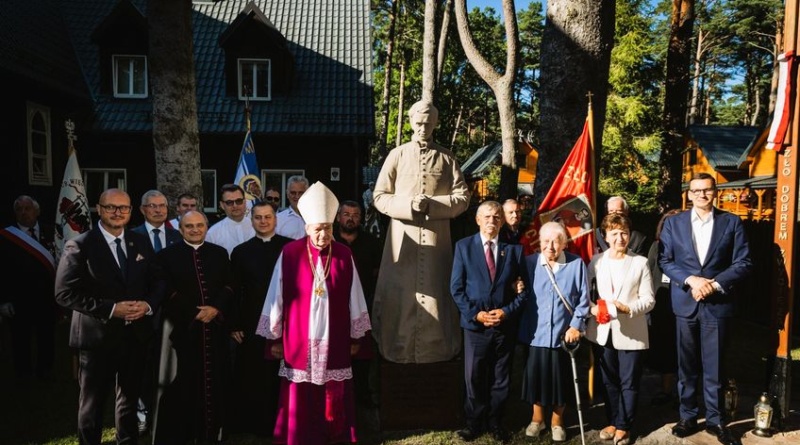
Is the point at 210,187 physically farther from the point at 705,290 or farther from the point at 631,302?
the point at 705,290

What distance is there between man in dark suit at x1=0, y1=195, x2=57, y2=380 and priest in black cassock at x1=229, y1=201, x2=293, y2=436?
2920mm

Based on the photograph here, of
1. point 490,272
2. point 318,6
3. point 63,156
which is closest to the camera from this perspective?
point 490,272

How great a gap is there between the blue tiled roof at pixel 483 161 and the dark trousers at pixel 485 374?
2663 centimetres

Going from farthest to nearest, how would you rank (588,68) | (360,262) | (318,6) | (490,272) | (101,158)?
(318,6)
(101,158)
(588,68)
(360,262)
(490,272)

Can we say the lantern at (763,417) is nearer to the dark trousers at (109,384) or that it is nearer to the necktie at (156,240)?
the dark trousers at (109,384)

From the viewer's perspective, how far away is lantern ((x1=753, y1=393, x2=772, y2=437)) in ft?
14.7

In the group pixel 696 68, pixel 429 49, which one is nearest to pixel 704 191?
pixel 429 49

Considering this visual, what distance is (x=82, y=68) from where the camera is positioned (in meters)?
15.5

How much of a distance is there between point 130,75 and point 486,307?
→ 46.9ft

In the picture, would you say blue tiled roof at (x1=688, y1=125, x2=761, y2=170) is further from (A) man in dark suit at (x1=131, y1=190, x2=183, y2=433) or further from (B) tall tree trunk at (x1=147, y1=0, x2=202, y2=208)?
(A) man in dark suit at (x1=131, y1=190, x2=183, y2=433)

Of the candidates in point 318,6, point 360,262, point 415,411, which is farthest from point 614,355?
point 318,6

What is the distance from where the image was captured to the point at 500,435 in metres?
4.45

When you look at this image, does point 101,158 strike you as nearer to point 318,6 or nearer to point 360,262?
point 318,6

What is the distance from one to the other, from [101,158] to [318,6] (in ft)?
25.8
